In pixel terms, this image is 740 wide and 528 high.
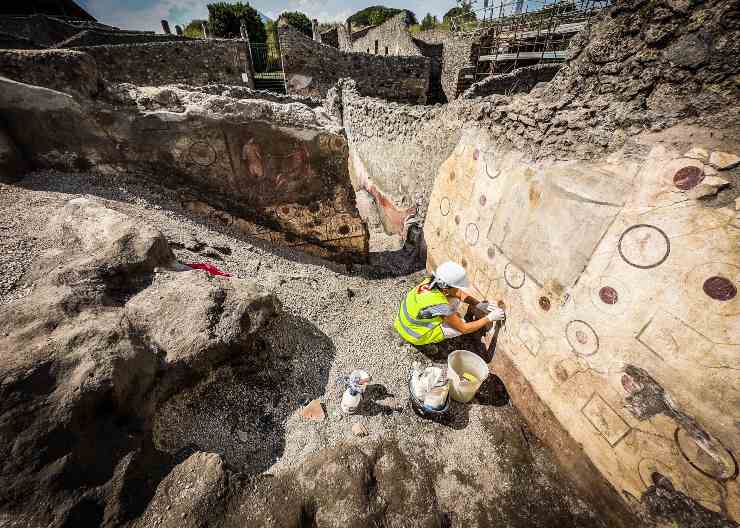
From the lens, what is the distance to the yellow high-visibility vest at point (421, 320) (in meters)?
2.87

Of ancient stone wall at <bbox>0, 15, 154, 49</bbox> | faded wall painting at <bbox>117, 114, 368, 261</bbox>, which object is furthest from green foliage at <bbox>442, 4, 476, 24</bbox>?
ancient stone wall at <bbox>0, 15, 154, 49</bbox>

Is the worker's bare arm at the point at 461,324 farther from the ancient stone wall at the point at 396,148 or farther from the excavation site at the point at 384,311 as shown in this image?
the ancient stone wall at the point at 396,148

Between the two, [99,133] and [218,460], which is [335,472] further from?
[99,133]

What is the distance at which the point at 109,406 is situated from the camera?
1.73 meters

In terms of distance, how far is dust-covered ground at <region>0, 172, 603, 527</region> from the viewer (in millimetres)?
2129

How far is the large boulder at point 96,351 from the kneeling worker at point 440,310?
55.5 inches

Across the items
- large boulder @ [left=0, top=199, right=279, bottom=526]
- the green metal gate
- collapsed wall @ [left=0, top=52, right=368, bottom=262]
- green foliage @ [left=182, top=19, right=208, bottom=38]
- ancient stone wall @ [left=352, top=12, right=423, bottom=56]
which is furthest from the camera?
green foliage @ [left=182, top=19, right=208, bottom=38]

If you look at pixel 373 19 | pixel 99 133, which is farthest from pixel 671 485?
pixel 373 19

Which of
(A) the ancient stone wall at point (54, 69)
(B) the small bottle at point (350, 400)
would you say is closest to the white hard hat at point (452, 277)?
(B) the small bottle at point (350, 400)

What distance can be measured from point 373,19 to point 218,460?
39.9 m

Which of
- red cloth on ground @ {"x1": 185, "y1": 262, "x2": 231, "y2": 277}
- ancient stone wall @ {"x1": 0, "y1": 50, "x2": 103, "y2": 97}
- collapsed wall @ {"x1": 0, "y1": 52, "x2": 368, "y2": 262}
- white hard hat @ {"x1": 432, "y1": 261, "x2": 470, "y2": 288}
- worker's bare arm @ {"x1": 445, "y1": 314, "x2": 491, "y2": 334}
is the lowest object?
worker's bare arm @ {"x1": 445, "y1": 314, "x2": 491, "y2": 334}

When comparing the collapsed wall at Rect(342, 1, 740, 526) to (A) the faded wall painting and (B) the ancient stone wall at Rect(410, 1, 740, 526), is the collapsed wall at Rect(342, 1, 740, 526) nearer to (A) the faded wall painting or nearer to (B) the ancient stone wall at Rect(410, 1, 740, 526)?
(B) the ancient stone wall at Rect(410, 1, 740, 526)

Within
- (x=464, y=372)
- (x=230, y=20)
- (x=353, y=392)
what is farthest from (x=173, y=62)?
(x=230, y=20)

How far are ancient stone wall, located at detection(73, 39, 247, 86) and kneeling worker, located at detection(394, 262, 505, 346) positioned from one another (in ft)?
37.6
